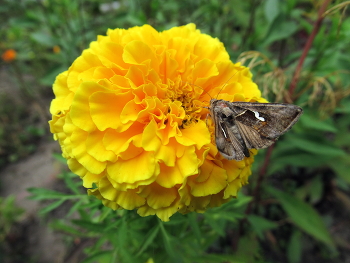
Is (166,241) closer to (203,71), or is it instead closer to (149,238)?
(149,238)

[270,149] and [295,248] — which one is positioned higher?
[270,149]

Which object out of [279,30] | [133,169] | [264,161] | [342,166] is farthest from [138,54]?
[342,166]

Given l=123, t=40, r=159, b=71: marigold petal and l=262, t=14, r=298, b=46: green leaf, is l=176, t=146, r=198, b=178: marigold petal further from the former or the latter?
l=262, t=14, r=298, b=46: green leaf

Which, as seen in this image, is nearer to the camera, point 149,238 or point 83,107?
point 83,107

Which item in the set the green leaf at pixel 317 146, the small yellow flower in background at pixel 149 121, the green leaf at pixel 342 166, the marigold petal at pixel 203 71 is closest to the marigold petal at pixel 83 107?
the small yellow flower in background at pixel 149 121

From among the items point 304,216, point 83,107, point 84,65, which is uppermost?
point 84,65

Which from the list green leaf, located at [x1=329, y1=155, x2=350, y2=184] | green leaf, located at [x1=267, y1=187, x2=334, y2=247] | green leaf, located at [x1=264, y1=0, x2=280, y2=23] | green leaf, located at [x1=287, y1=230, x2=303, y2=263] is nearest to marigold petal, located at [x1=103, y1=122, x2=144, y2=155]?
green leaf, located at [x1=264, y1=0, x2=280, y2=23]

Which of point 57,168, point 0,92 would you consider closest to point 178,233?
point 57,168
